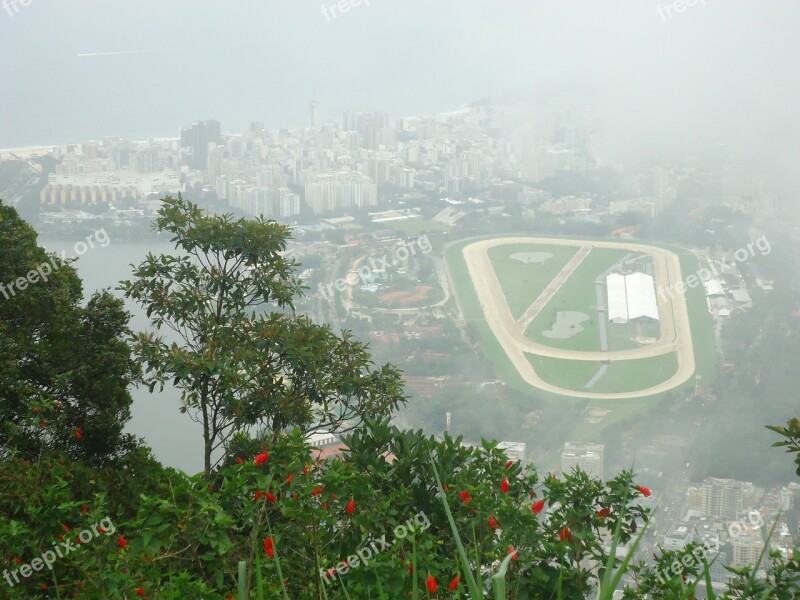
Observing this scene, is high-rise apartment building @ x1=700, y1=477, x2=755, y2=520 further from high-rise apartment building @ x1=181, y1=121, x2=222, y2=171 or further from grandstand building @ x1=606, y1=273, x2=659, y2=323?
high-rise apartment building @ x1=181, y1=121, x2=222, y2=171

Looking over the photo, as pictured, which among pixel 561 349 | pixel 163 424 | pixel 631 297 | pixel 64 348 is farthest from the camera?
pixel 631 297

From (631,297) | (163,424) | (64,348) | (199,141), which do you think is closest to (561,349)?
(631,297)

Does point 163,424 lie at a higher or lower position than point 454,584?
lower

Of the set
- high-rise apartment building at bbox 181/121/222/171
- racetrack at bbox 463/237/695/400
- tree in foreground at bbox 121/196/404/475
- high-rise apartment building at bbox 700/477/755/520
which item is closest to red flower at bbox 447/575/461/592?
tree in foreground at bbox 121/196/404/475

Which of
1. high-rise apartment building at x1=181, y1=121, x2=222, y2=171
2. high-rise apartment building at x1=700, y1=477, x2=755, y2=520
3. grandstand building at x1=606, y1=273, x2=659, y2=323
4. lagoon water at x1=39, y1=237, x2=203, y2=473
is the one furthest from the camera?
high-rise apartment building at x1=181, y1=121, x2=222, y2=171

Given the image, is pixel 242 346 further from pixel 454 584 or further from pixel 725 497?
pixel 725 497

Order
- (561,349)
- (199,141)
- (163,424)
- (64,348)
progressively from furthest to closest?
(199,141) → (561,349) → (163,424) → (64,348)

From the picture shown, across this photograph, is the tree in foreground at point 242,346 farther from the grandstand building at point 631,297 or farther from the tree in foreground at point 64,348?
the grandstand building at point 631,297
